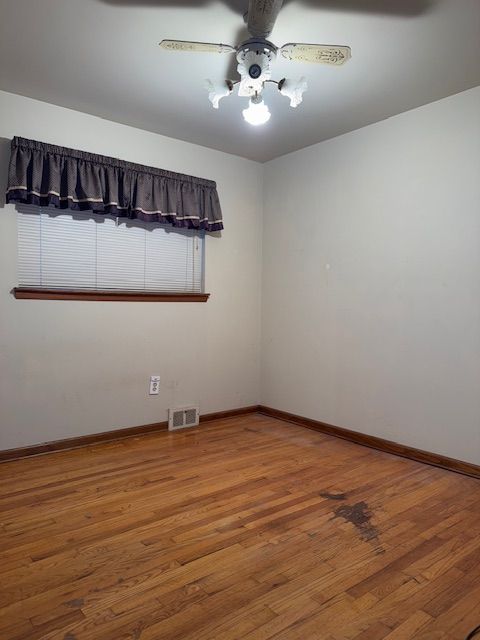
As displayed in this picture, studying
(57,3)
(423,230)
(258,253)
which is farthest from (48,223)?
(423,230)

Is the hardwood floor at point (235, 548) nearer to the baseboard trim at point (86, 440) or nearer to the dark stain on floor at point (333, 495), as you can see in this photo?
the dark stain on floor at point (333, 495)

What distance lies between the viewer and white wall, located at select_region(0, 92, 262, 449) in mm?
3129

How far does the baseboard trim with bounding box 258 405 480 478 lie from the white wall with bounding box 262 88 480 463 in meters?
0.05

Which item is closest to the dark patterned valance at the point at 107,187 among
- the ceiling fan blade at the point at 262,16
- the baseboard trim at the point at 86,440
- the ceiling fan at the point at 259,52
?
the ceiling fan at the point at 259,52

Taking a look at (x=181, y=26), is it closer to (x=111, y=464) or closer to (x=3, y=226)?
(x=3, y=226)

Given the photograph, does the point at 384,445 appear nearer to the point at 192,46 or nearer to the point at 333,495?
the point at 333,495

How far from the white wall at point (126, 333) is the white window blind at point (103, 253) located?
120 millimetres

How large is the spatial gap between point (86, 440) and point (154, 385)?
2.41 ft

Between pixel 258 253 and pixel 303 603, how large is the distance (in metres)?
3.45

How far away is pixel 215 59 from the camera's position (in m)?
2.55

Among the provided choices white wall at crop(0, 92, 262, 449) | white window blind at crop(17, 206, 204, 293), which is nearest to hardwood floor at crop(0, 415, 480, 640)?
white wall at crop(0, 92, 262, 449)

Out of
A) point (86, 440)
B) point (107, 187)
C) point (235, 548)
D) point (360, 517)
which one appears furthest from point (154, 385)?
point (360, 517)

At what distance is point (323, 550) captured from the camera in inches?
78.6

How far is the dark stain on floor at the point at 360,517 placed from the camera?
2.15 m
